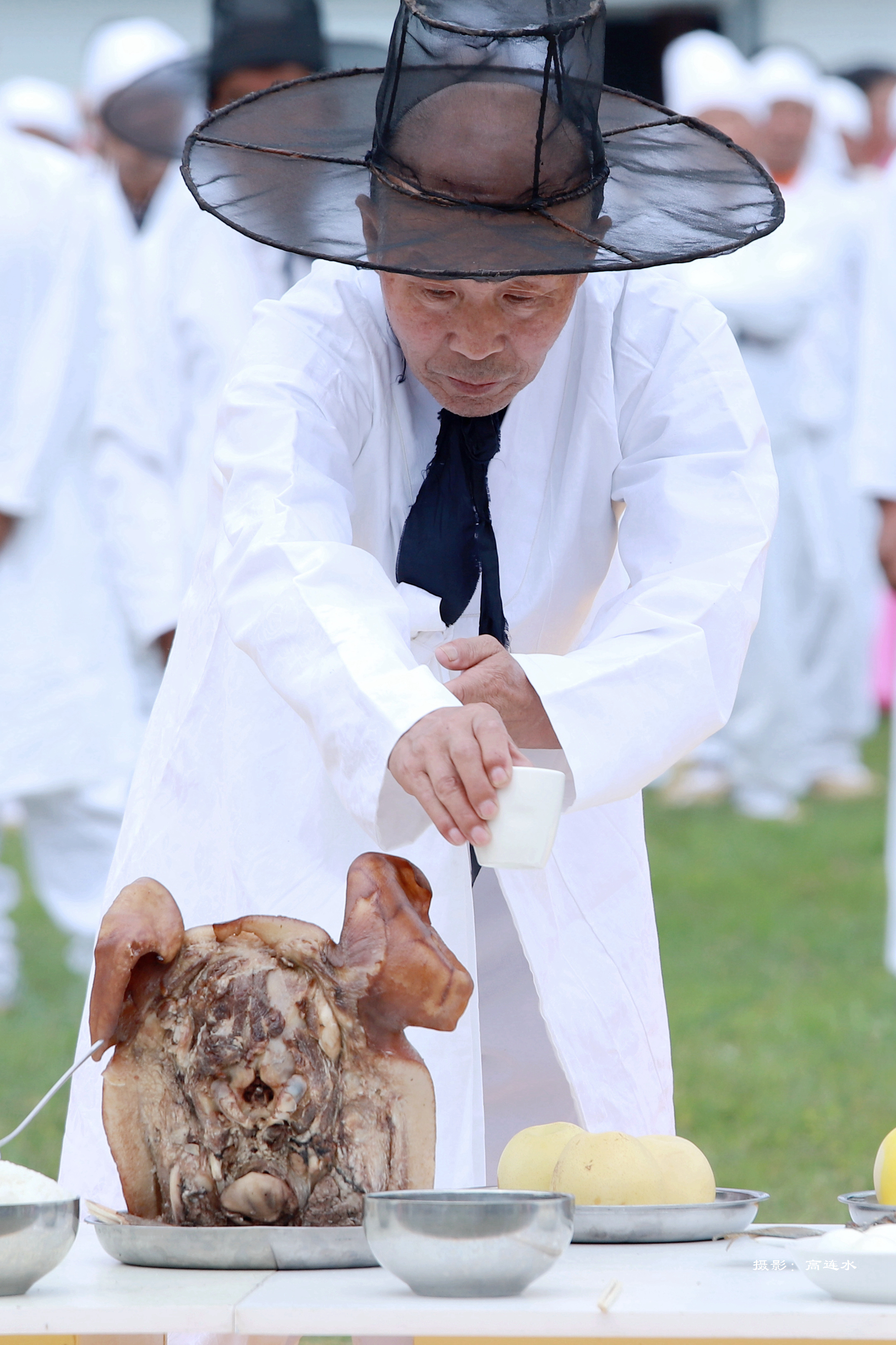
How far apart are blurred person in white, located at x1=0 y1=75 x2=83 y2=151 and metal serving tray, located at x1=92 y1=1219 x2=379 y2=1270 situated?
608 centimetres

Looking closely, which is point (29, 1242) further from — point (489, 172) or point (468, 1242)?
point (489, 172)

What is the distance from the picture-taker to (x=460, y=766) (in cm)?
157

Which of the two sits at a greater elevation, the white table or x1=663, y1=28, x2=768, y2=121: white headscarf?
x1=663, y1=28, x2=768, y2=121: white headscarf

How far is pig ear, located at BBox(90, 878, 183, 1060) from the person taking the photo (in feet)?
4.96

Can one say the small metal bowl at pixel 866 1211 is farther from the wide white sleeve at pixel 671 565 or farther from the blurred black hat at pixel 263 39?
the blurred black hat at pixel 263 39

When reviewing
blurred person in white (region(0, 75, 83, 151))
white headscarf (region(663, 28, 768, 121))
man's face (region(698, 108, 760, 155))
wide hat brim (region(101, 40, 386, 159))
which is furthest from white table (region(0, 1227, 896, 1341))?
white headscarf (region(663, 28, 768, 121))

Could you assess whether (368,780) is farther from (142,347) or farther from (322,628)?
(142,347)

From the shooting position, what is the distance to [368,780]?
173 centimetres

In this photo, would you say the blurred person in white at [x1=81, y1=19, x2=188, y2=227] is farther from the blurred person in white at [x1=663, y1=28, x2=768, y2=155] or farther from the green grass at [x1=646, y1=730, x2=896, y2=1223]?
the green grass at [x1=646, y1=730, x2=896, y2=1223]

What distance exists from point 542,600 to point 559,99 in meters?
0.59

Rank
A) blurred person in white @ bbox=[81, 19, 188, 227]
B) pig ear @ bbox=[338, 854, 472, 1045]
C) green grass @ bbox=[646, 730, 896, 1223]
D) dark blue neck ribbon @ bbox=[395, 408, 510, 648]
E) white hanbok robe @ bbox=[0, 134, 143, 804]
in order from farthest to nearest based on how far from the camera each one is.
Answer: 1. blurred person in white @ bbox=[81, 19, 188, 227]
2. white hanbok robe @ bbox=[0, 134, 143, 804]
3. green grass @ bbox=[646, 730, 896, 1223]
4. dark blue neck ribbon @ bbox=[395, 408, 510, 648]
5. pig ear @ bbox=[338, 854, 472, 1045]

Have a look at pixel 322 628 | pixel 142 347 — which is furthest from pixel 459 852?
pixel 142 347

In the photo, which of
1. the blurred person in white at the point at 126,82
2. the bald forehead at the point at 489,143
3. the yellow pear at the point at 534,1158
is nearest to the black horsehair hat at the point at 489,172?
the bald forehead at the point at 489,143

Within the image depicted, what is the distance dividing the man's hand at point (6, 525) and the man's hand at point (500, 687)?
3.30 metres
